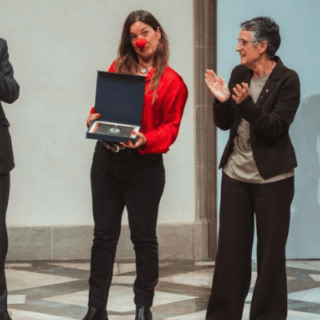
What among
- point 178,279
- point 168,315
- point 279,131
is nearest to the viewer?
point 279,131

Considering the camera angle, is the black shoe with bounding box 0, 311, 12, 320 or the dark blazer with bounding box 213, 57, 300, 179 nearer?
the dark blazer with bounding box 213, 57, 300, 179

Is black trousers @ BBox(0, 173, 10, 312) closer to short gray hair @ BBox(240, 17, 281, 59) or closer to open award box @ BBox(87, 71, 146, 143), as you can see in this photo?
open award box @ BBox(87, 71, 146, 143)

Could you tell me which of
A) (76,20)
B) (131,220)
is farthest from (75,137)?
(131,220)

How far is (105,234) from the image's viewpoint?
4.28m

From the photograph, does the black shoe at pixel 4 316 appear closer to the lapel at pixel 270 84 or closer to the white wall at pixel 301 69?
the lapel at pixel 270 84

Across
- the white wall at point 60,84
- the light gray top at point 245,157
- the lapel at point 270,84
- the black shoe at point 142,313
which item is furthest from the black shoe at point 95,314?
the white wall at point 60,84

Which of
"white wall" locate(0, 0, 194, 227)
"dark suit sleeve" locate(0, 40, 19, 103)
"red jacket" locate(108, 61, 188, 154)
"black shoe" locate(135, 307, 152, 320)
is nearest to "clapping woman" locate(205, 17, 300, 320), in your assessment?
"red jacket" locate(108, 61, 188, 154)

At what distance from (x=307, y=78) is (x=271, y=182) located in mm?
2401

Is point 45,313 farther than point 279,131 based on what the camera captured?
Yes

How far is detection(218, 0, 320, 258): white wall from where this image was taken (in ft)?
20.8

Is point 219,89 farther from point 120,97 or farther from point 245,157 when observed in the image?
point 120,97

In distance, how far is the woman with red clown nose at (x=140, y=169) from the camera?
4.20 meters

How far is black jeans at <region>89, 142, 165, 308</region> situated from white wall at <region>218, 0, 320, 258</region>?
7.45 feet

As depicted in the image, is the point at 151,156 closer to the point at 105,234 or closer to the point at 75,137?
the point at 105,234
